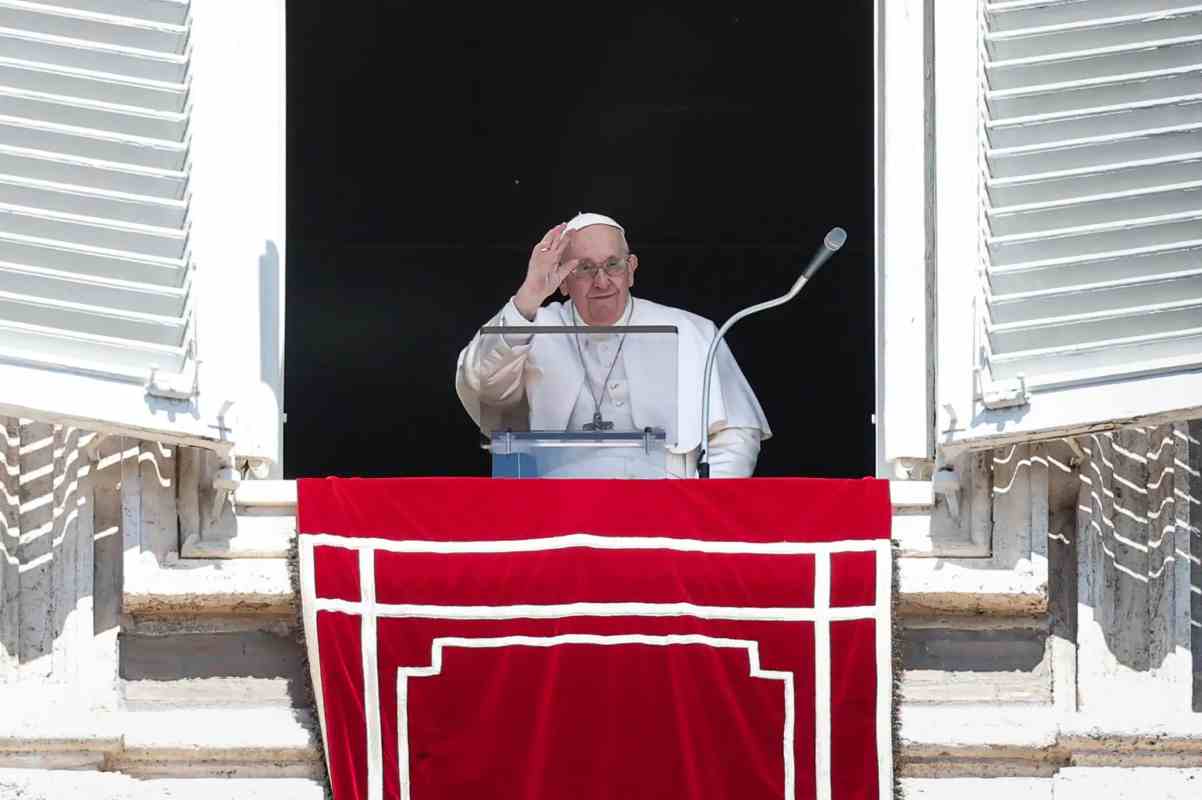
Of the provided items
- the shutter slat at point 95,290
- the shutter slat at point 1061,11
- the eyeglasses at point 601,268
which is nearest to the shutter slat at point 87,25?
the shutter slat at point 95,290

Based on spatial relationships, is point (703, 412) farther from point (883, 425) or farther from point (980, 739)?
point (980, 739)

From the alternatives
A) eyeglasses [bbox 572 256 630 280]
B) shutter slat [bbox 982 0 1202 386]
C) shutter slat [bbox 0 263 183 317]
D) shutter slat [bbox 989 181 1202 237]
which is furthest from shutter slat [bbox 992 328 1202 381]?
shutter slat [bbox 0 263 183 317]

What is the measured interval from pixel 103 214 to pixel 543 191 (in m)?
3.61

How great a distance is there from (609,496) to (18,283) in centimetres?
114

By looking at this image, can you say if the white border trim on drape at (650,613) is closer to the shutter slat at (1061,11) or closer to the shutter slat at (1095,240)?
Result: the shutter slat at (1095,240)

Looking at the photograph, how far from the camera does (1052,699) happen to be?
485cm

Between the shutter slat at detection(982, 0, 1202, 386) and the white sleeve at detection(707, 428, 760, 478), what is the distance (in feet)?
3.61

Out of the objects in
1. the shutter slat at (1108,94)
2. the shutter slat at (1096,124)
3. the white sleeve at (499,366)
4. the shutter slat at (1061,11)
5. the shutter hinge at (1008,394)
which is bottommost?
the shutter hinge at (1008,394)

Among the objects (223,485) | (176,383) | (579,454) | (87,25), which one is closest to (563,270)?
(579,454)

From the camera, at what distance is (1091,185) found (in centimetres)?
469

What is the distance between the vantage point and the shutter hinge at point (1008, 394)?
458 cm

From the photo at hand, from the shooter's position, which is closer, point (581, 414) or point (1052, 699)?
point (1052, 699)

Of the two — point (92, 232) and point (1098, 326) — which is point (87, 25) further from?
point (1098, 326)

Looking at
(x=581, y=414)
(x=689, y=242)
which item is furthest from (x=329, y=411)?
(x=581, y=414)
